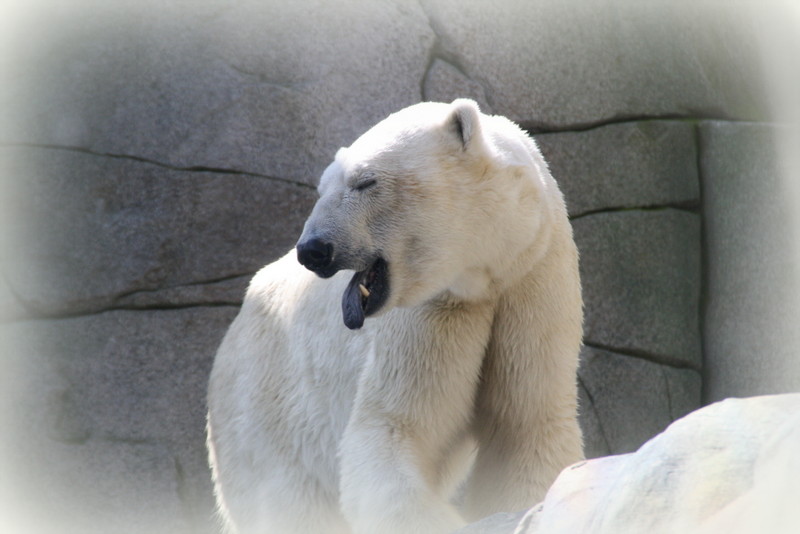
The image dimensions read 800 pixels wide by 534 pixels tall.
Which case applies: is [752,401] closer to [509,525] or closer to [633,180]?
[509,525]

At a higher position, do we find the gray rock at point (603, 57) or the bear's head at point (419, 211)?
the bear's head at point (419, 211)

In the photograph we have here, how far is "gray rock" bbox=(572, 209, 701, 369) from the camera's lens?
525 centimetres

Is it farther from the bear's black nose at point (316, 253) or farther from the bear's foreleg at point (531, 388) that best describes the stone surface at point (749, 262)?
the bear's black nose at point (316, 253)

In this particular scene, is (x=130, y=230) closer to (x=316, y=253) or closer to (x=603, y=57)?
(x=316, y=253)

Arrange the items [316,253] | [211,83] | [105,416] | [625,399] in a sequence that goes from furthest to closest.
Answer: [625,399], [211,83], [105,416], [316,253]

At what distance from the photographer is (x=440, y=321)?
2850 mm

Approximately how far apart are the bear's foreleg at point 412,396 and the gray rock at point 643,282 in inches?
97.4

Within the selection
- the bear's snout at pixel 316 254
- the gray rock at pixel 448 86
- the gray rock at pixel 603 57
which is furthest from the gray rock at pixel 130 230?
the bear's snout at pixel 316 254

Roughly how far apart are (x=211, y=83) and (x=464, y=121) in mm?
2610

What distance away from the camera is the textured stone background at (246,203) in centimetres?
484

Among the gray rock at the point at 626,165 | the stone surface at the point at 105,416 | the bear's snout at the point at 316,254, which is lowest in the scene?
the stone surface at the point at 105,416

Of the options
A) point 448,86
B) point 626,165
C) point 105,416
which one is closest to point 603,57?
point 626,165

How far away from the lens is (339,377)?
3250 mm

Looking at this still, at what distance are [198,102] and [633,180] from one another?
2.49 meters
